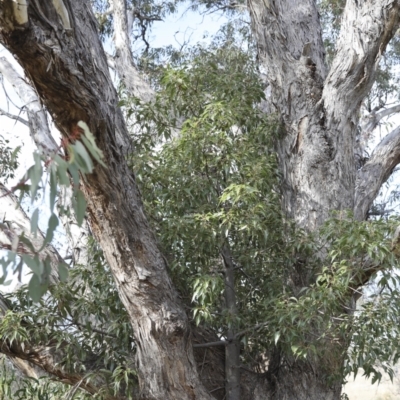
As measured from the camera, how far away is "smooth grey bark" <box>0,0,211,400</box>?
9.70ft

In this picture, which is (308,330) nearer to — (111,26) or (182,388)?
(182,388)

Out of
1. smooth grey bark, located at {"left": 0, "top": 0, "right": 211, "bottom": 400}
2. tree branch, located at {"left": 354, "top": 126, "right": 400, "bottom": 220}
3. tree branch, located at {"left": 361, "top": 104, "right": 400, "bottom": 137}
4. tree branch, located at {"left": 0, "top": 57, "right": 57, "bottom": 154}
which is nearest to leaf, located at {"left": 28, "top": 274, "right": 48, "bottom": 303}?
smooth grey bark, located at {"left": 0, "top": 0, "right": 211, "bottom": 400}

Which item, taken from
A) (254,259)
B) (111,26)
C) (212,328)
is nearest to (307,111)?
(254,259)

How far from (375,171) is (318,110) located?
1.07m

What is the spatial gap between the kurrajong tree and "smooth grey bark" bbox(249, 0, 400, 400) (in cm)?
1

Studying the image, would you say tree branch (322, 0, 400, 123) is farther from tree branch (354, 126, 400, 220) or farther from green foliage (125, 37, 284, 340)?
tree branch (354, 126, 400, 220)

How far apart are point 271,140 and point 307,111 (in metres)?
0.36

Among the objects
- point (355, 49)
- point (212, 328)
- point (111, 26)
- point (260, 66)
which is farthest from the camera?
point (111, 26)

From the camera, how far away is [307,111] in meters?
5.29

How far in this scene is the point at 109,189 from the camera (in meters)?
3.51

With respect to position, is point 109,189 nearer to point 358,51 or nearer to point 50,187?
point 50,187

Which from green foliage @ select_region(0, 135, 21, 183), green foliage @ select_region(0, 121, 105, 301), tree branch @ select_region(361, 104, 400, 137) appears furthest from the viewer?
tree branch @ select_region(361, 104, 400, 137)

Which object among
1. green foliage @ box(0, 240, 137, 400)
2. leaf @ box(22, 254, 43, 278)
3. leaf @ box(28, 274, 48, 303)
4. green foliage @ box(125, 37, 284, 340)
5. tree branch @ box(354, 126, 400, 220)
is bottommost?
leaf @ box(28, 274, 48, 303)

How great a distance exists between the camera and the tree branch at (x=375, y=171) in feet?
19.7
